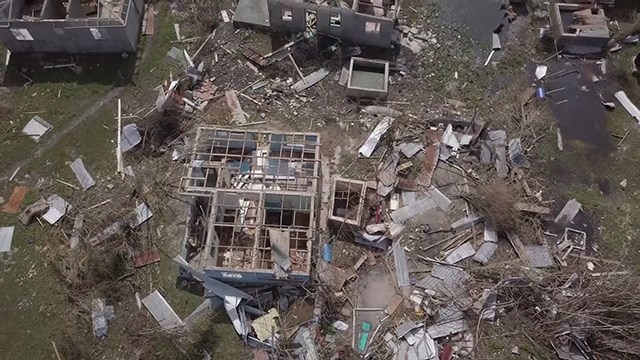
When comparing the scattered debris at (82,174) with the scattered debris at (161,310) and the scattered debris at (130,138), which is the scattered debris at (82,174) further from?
the scattered debris at (161,310)

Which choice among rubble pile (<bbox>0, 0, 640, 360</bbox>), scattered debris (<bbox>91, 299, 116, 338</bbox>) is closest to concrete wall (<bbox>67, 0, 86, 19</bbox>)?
rubble pile (<bbox>0, 0, 640, 360</bbox>)

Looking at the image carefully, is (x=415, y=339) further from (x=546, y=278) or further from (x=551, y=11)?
(x=551, y=11)

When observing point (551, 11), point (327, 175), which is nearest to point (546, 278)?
point (327, 175)

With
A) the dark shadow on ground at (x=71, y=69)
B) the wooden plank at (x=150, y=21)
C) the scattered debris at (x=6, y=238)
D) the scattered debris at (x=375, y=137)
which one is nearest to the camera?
the scattered debris at (x=6, y=238)

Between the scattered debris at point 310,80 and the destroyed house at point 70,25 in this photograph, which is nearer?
the destroyed house at point 70,25

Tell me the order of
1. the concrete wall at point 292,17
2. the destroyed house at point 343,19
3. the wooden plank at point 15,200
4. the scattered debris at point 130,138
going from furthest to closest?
the concrete wall at point 292,17
the destroyed house at point 343,19
the scattered debris at point 130,138
the wooden plank at point 15,200

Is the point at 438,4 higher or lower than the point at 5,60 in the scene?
higher

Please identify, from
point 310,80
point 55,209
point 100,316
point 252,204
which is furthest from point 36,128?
point 310,80

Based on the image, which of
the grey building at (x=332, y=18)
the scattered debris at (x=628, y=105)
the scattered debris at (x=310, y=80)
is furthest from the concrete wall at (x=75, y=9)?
the scattered debris at (x=628, y=105)
